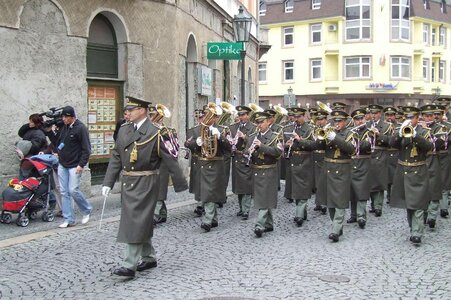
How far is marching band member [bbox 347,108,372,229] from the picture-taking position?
10.8 metres

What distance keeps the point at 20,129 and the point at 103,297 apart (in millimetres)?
6080

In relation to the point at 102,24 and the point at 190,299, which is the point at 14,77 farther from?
the point at 190,299

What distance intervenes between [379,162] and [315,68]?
40.5 m

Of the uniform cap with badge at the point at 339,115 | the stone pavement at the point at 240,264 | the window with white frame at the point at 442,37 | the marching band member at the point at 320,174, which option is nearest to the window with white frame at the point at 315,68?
the window with white frame at the point at 442,37

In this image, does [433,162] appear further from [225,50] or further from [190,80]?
[190,80]

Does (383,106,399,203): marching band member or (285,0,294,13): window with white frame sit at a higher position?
(285,0,294,13): window with white frame

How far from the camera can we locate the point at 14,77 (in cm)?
1220

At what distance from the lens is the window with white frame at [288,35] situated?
53875mm

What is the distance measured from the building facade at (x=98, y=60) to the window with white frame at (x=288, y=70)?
34134mm

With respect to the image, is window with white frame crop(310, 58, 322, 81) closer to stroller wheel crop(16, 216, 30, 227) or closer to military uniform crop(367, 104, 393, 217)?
military uniform crop(367, 104, 393, 217)

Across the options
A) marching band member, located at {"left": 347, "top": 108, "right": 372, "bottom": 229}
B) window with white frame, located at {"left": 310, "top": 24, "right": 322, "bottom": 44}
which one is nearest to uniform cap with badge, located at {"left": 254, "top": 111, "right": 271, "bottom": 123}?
marching band member, located at {"left": 347, "top": 108, "right": 372, "bottom": 229}

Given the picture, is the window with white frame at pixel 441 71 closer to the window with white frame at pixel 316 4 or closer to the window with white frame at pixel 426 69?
the window with white frame at pixel 426 69

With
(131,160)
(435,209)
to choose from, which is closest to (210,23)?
(435,209)

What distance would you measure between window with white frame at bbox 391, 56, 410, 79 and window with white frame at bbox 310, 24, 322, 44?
6.53 m
